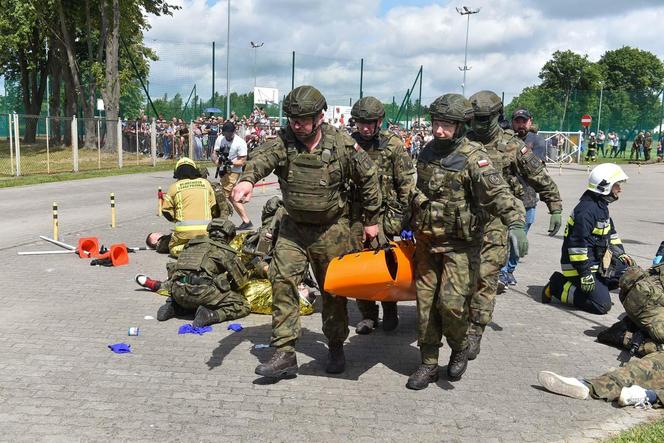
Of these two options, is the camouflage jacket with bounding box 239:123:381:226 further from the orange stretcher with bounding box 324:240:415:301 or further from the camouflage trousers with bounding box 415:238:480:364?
the camouflage trousers with bounding box 415:238:480:364

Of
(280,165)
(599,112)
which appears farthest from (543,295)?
(599,112)

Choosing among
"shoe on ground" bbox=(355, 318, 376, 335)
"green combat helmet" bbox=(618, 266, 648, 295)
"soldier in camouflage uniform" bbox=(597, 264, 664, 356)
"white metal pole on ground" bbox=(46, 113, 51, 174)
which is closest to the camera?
"soldier in camouflage uniform" bbox=(597, 264, 664, 356)

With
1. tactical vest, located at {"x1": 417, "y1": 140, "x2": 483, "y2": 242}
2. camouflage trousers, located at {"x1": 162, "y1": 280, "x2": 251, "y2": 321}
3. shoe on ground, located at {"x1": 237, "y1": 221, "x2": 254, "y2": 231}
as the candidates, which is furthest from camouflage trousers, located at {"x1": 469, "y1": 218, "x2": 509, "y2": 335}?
shoe on ground, located at {"x1": 237, "y1": 221, "x2": 254, "y2": 231}

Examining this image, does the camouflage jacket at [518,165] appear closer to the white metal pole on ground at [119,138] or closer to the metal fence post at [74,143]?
the metal fence post at [74,143]

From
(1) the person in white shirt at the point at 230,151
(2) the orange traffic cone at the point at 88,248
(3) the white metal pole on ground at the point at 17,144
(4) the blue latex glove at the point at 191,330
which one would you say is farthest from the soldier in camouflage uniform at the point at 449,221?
(3) the white metal pole on ground at the point at 17,144

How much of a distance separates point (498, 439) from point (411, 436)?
0.53m

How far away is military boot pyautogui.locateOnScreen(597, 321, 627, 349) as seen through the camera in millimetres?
5359

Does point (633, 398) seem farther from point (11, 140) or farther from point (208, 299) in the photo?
point (11, 140)

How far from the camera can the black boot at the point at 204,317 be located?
567 cm

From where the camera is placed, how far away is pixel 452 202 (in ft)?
14.0

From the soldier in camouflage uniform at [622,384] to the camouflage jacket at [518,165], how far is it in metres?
1.96

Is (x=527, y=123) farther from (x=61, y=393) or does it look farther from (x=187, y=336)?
(x=61, y=393)

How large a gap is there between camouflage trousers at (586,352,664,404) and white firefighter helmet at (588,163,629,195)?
→ 90.1 inches

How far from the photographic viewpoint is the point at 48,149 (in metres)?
20.6
